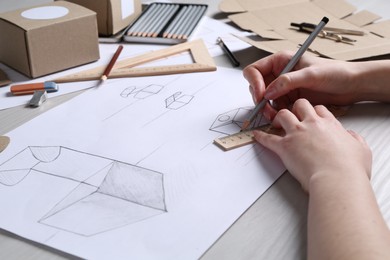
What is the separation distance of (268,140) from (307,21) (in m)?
0.50

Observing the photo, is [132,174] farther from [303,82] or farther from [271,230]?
[303,82]

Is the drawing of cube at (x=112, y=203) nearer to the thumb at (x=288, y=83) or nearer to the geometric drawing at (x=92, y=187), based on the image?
the geometric drawing at (x=92, y=187)

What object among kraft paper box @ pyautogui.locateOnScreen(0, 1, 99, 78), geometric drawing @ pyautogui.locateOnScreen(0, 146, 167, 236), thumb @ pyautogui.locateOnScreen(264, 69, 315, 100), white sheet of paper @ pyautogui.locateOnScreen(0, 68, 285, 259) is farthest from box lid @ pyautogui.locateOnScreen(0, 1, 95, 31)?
thumb @ pyautogui.locateOnScreen(264, 69, 315, 100)

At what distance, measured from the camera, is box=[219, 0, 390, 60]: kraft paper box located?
2.80 feet

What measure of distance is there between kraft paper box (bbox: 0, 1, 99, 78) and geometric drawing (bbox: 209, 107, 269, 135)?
0.31 meters

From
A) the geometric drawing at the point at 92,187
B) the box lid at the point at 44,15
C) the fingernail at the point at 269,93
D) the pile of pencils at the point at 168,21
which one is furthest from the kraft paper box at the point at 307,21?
the geometric drawing at the point at 92,187

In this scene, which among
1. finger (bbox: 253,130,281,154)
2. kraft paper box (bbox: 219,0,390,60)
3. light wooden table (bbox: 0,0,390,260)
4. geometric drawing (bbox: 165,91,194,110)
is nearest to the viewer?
light wooden table (bbox: 0,0,390,260)

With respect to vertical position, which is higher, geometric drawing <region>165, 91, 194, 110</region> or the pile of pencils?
the pile of pencils

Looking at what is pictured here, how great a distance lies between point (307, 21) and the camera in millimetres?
1006

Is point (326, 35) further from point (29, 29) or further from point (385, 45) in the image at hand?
point (29, 29)

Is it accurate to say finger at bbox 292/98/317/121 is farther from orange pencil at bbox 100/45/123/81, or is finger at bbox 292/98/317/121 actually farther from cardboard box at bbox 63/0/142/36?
cardboard box at bbox 63/0/142/36

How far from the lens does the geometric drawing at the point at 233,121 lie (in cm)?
65

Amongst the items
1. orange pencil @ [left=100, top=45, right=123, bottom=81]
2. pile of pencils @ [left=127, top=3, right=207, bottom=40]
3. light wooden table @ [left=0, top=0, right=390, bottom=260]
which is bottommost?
light wooden table @ [left=0, top=0, right=390, bottom=260]

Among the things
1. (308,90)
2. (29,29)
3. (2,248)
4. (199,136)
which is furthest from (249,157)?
(29,29)
